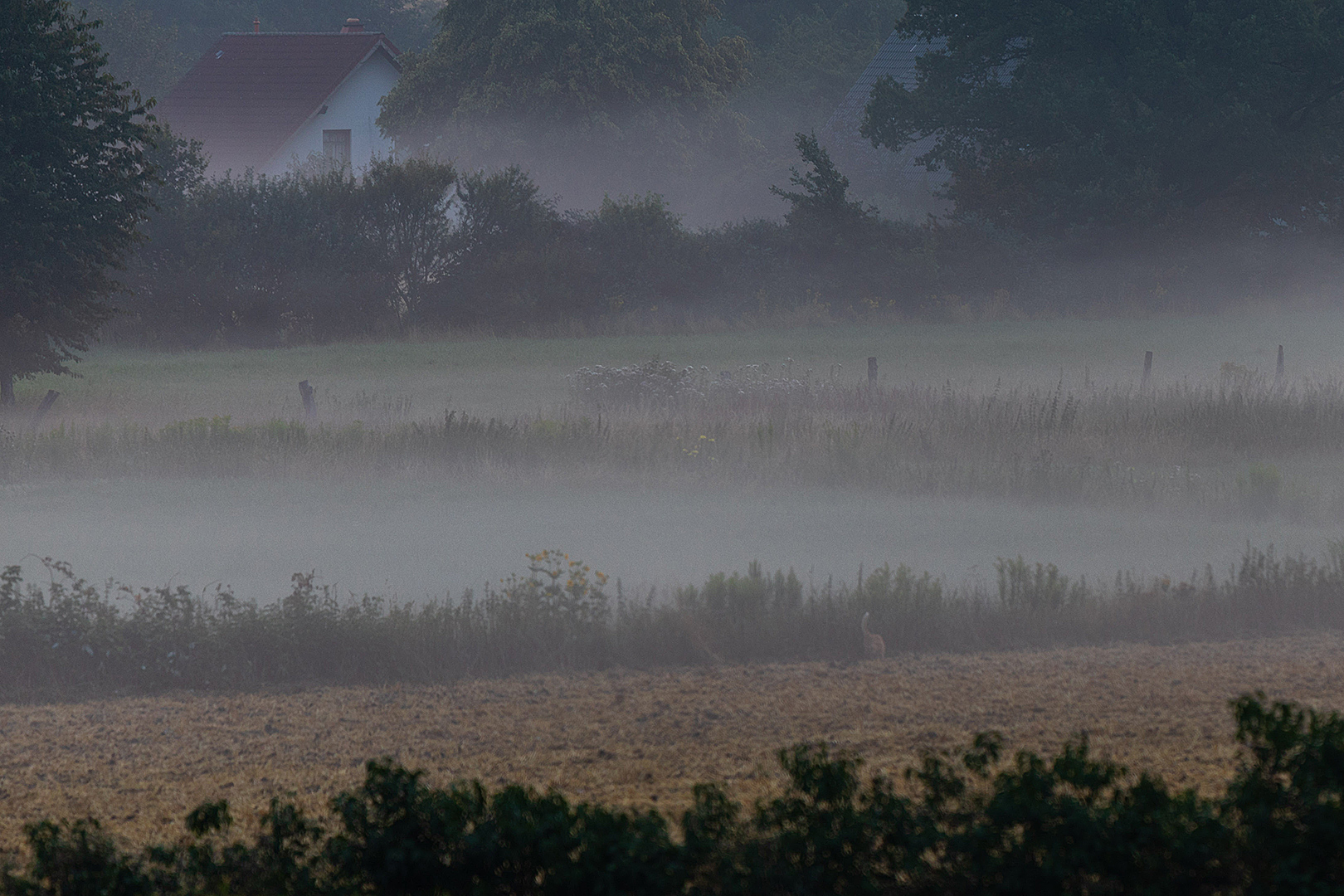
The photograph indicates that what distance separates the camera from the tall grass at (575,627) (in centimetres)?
725

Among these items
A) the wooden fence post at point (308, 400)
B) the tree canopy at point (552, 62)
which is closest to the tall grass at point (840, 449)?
the wooden fence post at point (308, 400)

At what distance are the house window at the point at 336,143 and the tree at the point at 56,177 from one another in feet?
88.1

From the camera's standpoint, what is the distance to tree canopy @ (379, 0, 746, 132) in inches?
1495

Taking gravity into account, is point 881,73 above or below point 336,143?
above

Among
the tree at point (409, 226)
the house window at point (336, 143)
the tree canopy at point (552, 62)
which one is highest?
the tree canopy at point (552, 62)

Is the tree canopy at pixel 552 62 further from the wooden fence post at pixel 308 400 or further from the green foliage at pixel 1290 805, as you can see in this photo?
the green foliage at pixel 1290 805

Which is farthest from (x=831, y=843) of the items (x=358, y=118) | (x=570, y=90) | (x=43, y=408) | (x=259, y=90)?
(x=259, y=90)

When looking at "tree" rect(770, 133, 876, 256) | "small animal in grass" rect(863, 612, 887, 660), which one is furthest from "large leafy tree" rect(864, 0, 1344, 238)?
"small animal in grass" rect(863, 612, 887, 660)

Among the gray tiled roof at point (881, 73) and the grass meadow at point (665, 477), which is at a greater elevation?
the gray tiled roof at point (881, 73)

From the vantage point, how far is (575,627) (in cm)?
765

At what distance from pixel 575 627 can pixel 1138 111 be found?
90.2 feet

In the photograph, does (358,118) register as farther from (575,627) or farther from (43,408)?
(575,627)

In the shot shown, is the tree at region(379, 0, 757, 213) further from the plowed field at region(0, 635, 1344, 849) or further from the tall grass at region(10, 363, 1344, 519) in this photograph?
the plowed field at region(0, 635, 1344, 849)

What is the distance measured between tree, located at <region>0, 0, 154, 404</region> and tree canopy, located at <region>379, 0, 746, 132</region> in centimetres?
2311
